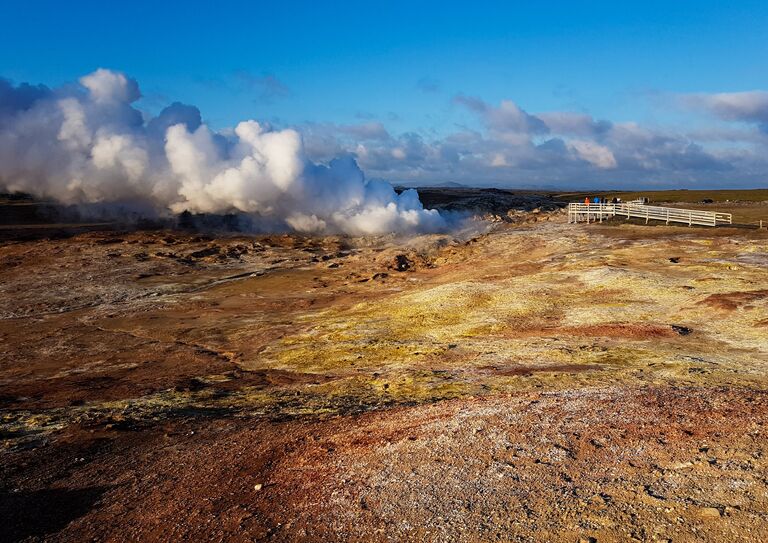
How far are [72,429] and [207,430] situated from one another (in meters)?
4.23

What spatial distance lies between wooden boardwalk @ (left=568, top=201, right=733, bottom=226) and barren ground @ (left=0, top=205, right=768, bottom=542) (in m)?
15.5

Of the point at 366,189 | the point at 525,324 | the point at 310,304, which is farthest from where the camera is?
the point at 366,189

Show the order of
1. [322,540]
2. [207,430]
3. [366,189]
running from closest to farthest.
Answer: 1. [322,540]
2. [207,430]
3. [366,189]

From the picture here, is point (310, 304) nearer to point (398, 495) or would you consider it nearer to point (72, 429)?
point (72, 429)

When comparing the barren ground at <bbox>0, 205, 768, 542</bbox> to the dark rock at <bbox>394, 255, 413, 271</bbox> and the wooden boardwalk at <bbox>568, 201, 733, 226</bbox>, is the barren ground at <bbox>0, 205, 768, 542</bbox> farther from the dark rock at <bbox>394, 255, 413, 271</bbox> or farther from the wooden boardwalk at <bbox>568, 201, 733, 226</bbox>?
the wooden boardwalk at <bbox>568, 201, 733, 226</bbox>

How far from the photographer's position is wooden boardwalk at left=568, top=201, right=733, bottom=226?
201ft

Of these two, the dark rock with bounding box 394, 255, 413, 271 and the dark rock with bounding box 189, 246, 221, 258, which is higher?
the dark rock with bounding box 189, 246, 221, 258

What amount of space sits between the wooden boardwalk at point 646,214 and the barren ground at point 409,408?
1546cm

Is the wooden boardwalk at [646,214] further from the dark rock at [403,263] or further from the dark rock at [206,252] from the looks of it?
the dark rock at [206,252]

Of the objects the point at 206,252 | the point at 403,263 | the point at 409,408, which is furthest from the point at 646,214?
the point at 409,408

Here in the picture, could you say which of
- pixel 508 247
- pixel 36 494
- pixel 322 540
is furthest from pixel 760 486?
pixel 508 247

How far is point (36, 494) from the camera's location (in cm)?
1389

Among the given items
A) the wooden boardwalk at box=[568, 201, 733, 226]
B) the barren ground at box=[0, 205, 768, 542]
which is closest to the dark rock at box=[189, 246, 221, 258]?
the barren ground at box=[0, 205, 768, 542]

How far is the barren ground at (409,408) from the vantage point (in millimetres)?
11109
